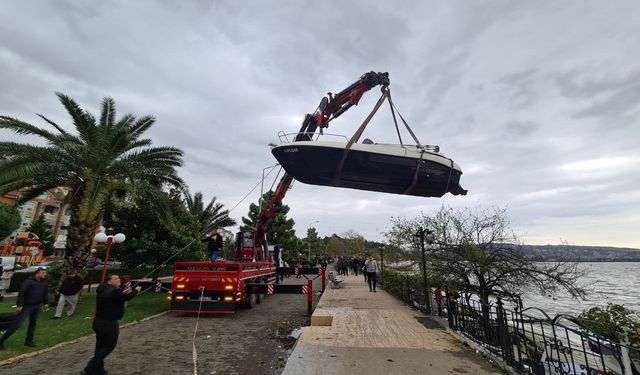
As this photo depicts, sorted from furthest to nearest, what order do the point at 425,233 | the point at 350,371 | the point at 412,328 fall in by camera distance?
the point at 425,233
the point at 412,328
the point at 350,371

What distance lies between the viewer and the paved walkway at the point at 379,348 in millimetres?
5137

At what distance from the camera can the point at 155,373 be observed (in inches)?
214

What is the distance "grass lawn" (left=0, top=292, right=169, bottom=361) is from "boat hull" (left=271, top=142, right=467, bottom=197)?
6.49 meters

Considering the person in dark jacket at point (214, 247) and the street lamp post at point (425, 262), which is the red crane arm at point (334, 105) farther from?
the street lamp post at point (425, 262)

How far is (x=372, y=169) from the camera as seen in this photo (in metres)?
8.13

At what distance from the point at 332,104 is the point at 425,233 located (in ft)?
17.1

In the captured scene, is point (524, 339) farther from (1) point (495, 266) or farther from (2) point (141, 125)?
(2) point (141, 125)

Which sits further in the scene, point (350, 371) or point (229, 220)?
point (229, 220)

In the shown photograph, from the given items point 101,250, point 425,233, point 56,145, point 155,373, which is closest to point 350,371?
point 155,373

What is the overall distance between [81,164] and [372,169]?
32.8 ft

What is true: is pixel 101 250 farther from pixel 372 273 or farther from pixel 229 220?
pixel 372 273

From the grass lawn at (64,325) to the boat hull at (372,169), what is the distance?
21.3 ft

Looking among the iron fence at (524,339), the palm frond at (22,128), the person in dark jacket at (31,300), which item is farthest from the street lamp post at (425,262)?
the palm frond at (22,128)

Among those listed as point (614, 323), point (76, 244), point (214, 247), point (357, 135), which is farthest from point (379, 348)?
point (76, 244)
